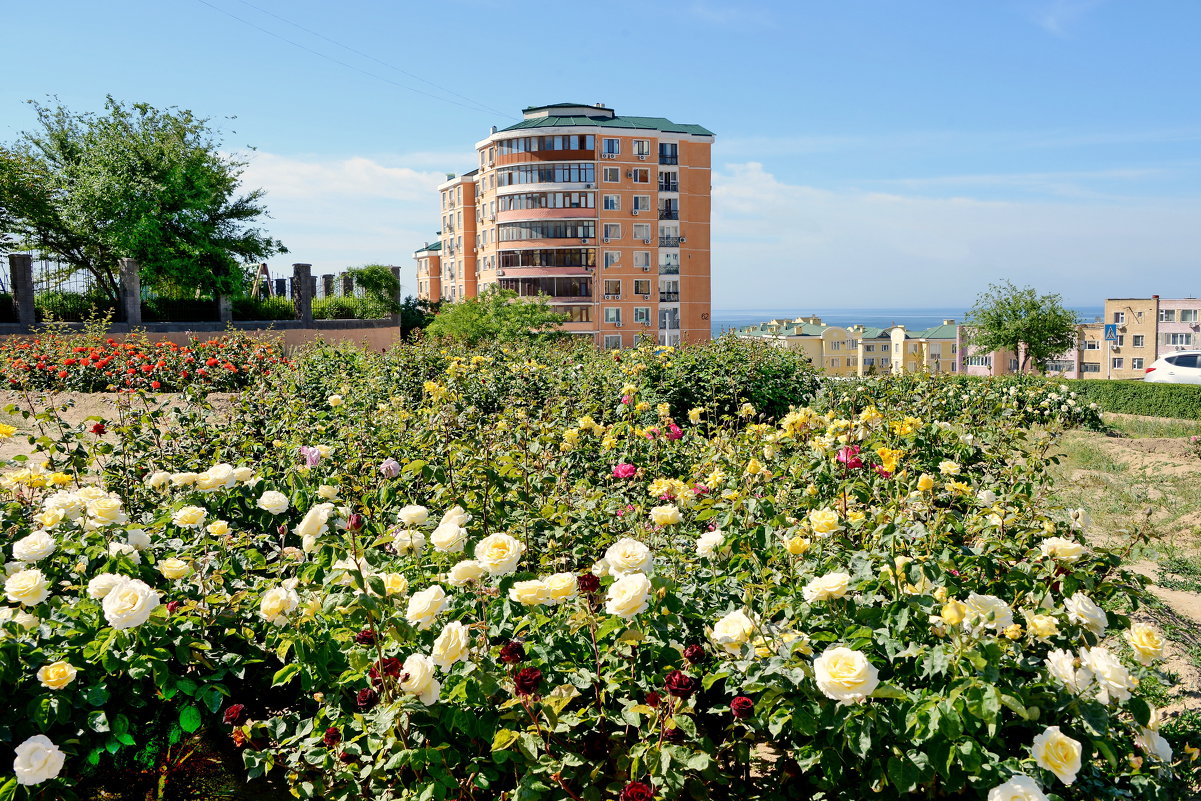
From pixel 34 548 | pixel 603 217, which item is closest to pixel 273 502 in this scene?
pixel 34 548

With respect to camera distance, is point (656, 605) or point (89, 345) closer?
point (656, 605)

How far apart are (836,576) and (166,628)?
208 cm

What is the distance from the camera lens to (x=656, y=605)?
2.63 metres

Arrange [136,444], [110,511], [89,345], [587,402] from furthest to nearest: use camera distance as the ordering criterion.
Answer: [89,345] → [587,402] → [136,444] → [110,511]

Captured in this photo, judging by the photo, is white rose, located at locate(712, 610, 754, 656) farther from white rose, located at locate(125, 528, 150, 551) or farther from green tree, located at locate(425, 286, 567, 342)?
green tree, located at locate(425, 286, 567, 342)

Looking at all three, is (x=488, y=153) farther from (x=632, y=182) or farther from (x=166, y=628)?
(x=166, y=628)

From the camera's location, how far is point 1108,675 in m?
2.25

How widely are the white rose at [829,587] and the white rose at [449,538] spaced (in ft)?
3.65

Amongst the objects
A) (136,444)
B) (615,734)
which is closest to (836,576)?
(615,734)

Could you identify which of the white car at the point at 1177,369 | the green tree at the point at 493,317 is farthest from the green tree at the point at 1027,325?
the green tree at the point at 493,317

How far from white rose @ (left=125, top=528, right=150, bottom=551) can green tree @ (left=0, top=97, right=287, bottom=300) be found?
2949 centimetres

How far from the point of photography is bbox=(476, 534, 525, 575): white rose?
265 centimetres

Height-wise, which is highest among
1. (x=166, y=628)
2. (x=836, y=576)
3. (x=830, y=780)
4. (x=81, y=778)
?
(x=836, y=576)

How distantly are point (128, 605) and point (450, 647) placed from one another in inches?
40.3
